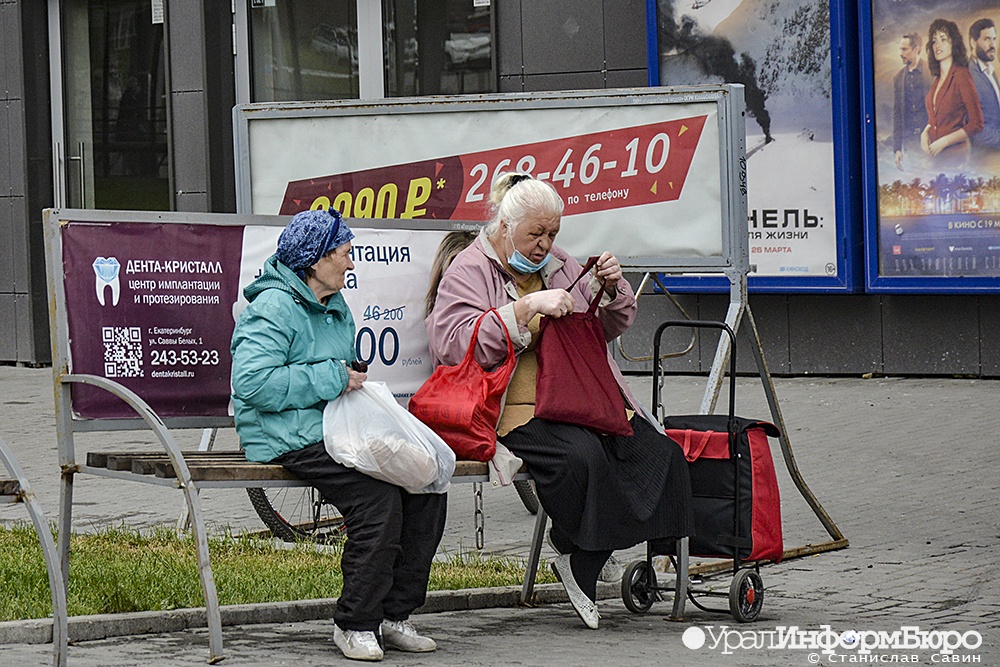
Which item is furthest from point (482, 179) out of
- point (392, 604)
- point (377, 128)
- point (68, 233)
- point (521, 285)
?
Answer: point (392, 604)

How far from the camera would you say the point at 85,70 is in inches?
595

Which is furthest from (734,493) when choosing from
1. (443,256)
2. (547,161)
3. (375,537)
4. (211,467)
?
(547,161)

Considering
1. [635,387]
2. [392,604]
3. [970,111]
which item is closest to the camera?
[392,604]

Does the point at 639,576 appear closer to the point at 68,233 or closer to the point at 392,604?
the point at 392,604

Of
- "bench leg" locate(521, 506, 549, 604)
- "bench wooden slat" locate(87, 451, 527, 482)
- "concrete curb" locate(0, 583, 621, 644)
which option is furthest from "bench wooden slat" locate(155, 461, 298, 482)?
"bench leg" locate(521, 506, 549, 604)

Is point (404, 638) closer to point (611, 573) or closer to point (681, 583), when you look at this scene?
point (681, 583)

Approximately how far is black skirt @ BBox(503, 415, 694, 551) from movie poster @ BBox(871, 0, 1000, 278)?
22.0 feet

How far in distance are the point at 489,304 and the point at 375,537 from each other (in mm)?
1128

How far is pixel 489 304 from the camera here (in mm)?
5699

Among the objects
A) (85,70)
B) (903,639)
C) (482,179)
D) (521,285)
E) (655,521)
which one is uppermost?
(85,70)

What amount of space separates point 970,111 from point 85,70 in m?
8.18

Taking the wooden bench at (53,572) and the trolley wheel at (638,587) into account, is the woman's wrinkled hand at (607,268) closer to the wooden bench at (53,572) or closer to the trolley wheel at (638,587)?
the trolley wheel at (638,587)

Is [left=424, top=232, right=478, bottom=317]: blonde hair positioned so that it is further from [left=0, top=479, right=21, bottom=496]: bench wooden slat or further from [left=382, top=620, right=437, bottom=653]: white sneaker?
[left=0, top=479, right=21, bottom=496]: bench wooden slat

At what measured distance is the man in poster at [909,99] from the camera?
38.2 ft
